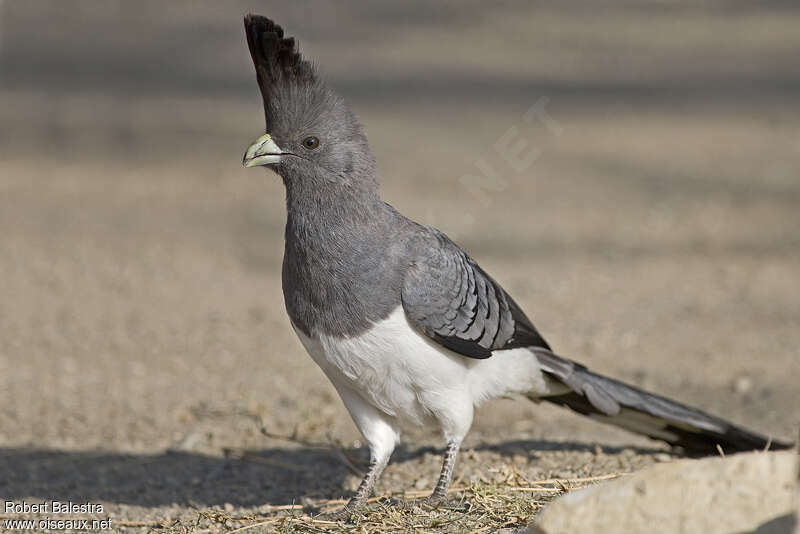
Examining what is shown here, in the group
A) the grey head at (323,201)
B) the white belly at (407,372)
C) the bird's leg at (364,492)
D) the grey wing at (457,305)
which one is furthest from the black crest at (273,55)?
the bird's leg at (364,492)

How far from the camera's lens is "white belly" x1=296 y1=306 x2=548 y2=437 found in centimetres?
455

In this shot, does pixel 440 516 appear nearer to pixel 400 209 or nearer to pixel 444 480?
pixel 444 480

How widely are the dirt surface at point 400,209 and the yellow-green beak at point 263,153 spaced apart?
1773 millimetres

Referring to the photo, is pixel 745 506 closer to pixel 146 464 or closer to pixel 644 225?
pixel 146 464

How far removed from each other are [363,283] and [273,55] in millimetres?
1082

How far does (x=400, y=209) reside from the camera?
10430 millimetres

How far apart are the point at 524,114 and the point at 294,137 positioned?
386 inches

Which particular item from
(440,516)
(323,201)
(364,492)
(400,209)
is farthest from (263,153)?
(400,209)

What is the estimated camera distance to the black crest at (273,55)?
4.55m

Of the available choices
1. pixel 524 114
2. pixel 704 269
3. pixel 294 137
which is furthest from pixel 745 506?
pixel 524 114

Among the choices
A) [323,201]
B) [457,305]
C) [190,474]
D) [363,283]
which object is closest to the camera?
[363,283]

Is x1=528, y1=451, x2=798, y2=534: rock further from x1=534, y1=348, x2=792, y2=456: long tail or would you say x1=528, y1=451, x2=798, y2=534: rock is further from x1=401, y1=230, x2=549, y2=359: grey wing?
x1=534, y1=348, x2=792, y2=456: long tail

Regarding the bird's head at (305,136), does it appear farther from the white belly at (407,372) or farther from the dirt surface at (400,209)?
the dirt surface at (400,209)

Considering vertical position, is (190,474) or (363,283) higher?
(363,283)
